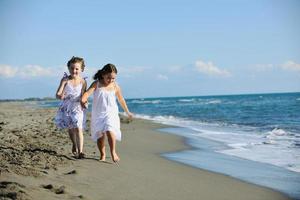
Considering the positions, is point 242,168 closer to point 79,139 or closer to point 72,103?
point 79,139

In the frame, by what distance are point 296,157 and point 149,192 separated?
435 centimetres

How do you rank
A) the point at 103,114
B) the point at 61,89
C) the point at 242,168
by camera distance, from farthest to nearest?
1. the point at 242,168
2. the point at 61,89
3. the point at 103,114

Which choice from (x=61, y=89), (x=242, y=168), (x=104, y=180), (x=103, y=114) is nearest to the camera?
(x=104, y=180)

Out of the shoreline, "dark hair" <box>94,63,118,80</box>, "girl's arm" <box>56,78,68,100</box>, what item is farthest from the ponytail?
the shoreline

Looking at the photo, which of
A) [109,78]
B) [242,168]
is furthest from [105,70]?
[242,168]

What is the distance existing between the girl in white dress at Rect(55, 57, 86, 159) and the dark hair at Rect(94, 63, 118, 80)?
0.34m

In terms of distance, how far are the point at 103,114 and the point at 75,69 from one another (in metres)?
0.86

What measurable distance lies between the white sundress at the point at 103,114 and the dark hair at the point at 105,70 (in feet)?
0.57

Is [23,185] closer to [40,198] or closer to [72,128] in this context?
[40,198]

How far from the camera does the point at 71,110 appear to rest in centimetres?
603

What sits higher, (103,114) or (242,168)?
(103,114)

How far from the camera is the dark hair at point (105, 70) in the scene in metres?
5.88

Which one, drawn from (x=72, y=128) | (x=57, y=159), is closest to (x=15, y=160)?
(x=57, y=159)

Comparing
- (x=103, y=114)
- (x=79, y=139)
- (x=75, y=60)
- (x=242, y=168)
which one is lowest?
(x=242, y=168)
